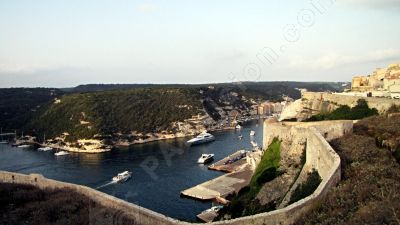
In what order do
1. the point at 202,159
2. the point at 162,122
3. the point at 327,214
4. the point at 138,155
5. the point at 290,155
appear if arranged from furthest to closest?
the point at 162,122 → the point at 138,155 → the point at 202,159 → the point at 290,155 → the point at 327,214

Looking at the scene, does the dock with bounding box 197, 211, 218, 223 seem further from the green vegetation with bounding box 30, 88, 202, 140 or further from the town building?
the green vegetation with bounding box 30, 88, 202, 140

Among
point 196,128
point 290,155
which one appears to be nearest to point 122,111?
point 196,128

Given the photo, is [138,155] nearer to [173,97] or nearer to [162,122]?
[162,122]

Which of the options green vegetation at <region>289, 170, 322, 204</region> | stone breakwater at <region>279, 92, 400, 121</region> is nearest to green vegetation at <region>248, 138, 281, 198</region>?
stone breakwater at <region>279, 92, 400, 121</region>

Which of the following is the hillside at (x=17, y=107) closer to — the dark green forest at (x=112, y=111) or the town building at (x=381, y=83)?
the dark green forest at (x=112, y=111)

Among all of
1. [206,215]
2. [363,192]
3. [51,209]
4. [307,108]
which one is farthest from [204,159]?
[363,192]

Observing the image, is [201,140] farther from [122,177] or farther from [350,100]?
[350,100]

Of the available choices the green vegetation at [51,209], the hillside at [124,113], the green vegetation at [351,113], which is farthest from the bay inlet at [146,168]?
the green vegetation at [51,209]
